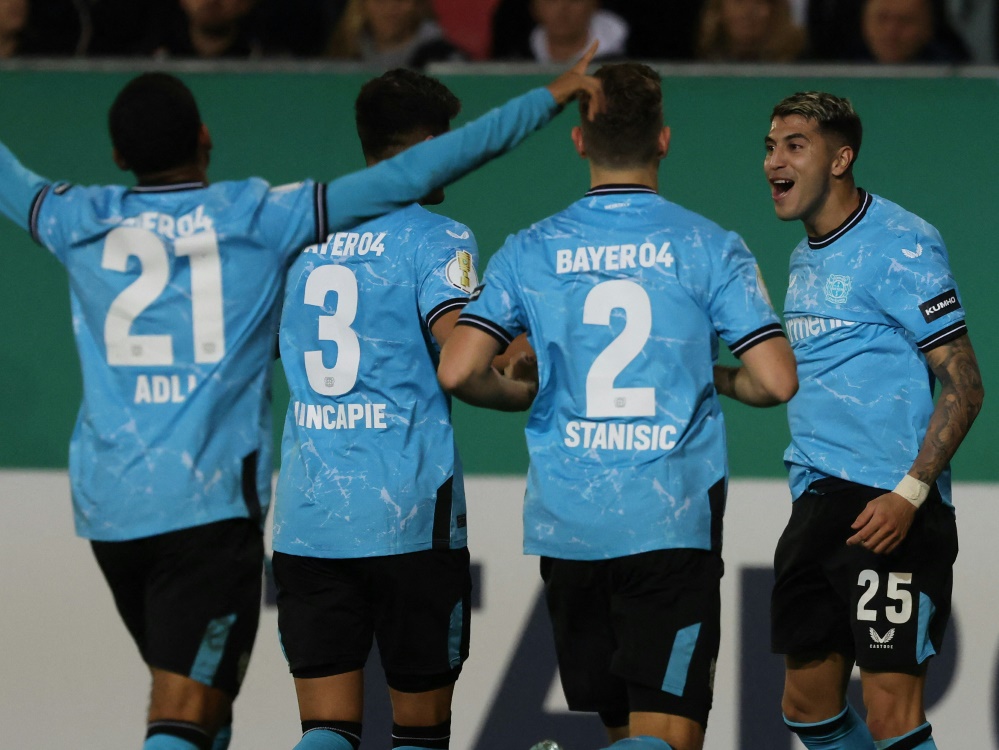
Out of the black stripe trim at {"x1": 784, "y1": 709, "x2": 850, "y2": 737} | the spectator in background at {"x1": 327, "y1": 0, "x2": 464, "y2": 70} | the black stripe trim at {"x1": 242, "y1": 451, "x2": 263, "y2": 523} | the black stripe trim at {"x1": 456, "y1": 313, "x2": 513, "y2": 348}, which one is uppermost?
the spectator in background at {"x1": 327, "y1": 0, "x2": 464, "y2": 70}

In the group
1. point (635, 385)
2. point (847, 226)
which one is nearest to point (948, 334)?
point (847, 226)

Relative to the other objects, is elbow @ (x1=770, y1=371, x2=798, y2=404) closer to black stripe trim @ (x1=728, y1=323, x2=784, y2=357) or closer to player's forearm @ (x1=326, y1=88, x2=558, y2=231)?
black stripe trim @ (x1=728, y1=323, x2=784, y2=357)

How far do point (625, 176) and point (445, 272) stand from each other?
1.91 ft

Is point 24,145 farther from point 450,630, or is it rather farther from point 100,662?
point 450,630

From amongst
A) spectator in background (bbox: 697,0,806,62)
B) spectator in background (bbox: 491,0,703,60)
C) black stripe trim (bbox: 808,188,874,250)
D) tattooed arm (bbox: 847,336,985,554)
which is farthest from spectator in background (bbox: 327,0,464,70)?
tattooed arm (bbox: 847,336,985,554)

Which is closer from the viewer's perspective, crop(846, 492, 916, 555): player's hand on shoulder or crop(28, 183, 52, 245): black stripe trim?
crop(28, 183, 52, 245): black stripe trim

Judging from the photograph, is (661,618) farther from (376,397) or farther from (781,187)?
(781,187)

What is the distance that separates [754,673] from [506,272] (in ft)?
8.29

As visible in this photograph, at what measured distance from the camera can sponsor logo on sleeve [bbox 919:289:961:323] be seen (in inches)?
166

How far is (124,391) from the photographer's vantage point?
3.57 meters

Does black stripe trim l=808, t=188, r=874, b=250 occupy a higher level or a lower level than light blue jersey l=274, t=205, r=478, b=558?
higher

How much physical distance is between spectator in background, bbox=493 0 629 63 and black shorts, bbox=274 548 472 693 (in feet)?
9.45

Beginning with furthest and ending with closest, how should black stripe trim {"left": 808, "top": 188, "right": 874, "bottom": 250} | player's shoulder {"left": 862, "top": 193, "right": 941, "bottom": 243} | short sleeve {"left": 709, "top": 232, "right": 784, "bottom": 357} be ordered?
black stripe trim {"left": 808, "top": 188, "right": 874, "bottom": 250}, player's shoulder {"left": 862, "top": 193, "right": 941, "bottom": 243}, short sleeve {"left": 709, "top": 232, "right": 784, "bottom": 357}

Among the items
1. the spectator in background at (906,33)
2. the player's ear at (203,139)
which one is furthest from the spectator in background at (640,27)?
the player's ear at (203,139)
